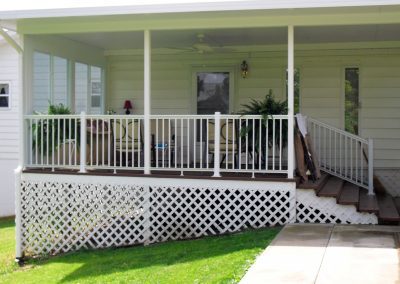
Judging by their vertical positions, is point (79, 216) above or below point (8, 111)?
below

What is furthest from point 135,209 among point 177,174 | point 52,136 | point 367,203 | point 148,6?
point 367,203

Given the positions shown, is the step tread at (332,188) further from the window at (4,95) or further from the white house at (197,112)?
the window at (4,95)

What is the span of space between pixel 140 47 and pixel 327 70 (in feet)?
12.8

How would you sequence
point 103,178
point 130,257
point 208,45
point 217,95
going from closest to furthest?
point 130,257 → point 103,178 → point 208,45 → point 217,95

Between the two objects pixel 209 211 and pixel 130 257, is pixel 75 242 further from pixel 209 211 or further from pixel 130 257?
pixel 209 211

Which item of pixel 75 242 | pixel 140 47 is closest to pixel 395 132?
pixel 140 47

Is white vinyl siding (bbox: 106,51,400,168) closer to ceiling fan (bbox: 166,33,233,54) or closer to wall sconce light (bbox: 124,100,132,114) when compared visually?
wall sconce light (bbox: 124,100,132,114)

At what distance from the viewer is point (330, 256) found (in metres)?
6.43

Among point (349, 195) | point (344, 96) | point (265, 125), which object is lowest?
point (349, 195)

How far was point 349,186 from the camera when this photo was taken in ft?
32.0

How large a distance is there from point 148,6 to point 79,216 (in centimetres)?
361

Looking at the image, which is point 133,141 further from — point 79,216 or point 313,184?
point 313,184

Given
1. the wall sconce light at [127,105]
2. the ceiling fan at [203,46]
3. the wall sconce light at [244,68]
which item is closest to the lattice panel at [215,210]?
the ceiling fan at [203,46]

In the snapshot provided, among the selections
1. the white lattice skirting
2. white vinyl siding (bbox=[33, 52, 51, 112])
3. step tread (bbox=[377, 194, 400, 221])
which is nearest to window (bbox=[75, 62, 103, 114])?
white vinyl siding (bbox=[33, 52, 51, 112])
